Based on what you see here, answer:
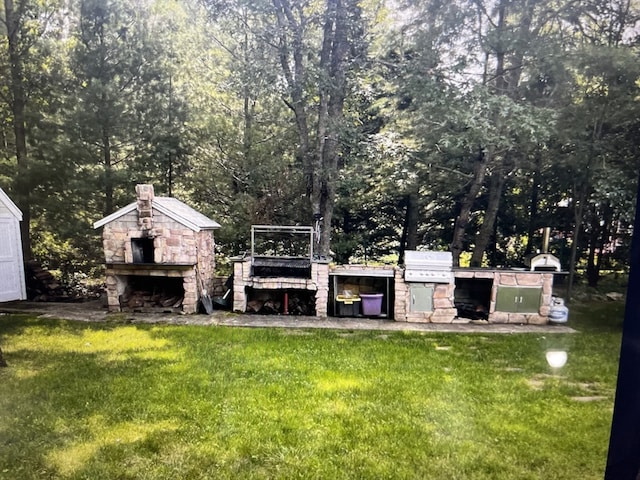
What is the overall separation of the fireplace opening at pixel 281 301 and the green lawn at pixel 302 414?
218cm

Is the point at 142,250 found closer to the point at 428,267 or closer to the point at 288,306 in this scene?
the point at 288,306

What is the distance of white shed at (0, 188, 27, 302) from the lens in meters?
1.23

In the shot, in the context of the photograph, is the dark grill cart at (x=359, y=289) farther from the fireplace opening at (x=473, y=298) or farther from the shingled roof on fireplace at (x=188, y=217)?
the shingled roof on fireplace at (x=188, y=217)

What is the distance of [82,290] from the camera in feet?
5.70

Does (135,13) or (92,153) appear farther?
(92,153)

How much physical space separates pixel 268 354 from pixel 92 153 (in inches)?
49.6

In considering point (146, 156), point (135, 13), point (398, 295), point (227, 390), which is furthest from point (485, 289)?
point (135, 13)

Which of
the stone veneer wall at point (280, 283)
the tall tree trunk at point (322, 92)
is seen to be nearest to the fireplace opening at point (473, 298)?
the stone veneer wall at point (280, 283)

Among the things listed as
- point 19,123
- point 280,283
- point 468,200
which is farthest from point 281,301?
point 19,123

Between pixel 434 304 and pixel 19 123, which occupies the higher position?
pixel 19 123

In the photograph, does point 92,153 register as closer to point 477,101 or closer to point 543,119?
point 477,101

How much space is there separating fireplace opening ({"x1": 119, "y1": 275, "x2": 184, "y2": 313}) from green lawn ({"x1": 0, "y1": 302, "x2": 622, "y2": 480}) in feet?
5.97

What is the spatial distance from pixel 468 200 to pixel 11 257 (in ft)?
6.65

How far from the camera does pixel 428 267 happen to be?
299 cm
